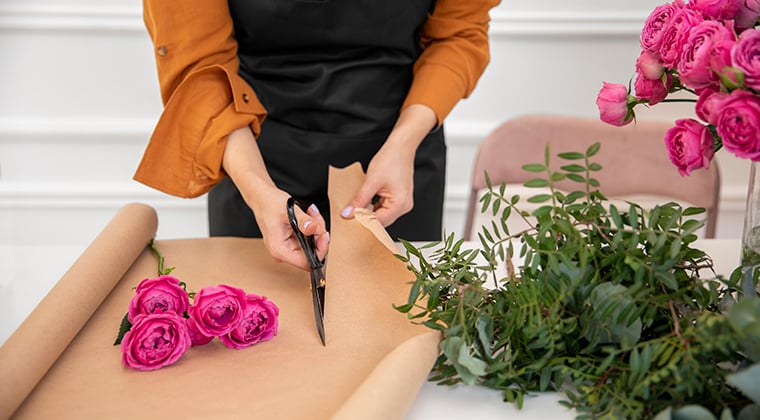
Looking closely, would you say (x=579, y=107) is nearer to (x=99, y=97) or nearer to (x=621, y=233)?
(x=99, y=97)

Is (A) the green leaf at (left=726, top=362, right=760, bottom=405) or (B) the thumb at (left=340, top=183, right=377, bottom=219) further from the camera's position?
(B) the thumb at (left=340, top=183, right=377, bottom=219)

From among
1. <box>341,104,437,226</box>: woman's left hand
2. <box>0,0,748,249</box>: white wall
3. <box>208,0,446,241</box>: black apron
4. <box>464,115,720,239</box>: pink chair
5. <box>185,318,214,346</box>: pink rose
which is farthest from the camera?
<box>0,0,748,249</box>: white wall

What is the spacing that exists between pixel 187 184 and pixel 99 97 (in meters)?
1.50

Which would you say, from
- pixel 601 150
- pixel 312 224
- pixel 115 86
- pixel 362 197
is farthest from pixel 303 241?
pixel 115 86

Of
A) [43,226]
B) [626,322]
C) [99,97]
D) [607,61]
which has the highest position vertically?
[626,322]

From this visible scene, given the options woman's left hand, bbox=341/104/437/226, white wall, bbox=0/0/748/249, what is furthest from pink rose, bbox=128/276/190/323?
white wall, bbox=0/0/748/249

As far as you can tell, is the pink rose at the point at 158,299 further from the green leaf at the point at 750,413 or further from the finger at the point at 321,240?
the green leaf at the point at 750,413

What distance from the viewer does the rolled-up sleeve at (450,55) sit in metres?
1.19

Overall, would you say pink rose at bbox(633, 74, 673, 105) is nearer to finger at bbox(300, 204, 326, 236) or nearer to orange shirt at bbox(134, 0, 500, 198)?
finger at bbox(300, 204, 326, 236)

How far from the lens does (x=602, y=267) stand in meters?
0.65

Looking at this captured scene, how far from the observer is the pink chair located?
5.05 ft

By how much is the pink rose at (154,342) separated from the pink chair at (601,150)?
94cm

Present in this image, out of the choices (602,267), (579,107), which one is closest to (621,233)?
(602,267)

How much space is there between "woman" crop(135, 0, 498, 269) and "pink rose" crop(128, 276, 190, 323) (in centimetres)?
22
